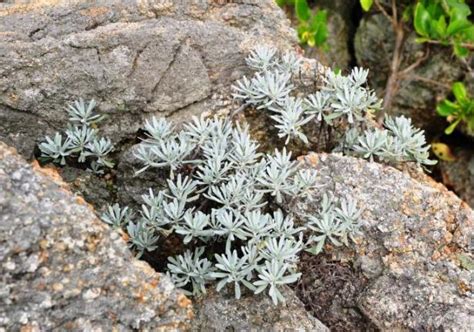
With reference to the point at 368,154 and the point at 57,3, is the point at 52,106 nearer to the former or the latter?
the point at 57,3

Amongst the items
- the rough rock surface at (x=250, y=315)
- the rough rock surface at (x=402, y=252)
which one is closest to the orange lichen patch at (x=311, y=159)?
the rough rock surface at (x=402, y=252)

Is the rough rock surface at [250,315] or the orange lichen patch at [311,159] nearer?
the rough rock surface at [250,315]

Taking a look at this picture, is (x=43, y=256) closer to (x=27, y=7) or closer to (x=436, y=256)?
(x=436, y=256)

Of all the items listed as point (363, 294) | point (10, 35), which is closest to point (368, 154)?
point (363, 294)

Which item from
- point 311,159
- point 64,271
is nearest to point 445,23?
point 311,159

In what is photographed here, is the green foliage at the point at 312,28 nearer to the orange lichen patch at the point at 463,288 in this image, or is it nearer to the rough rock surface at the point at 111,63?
the rough rock surface at the point at 111,63

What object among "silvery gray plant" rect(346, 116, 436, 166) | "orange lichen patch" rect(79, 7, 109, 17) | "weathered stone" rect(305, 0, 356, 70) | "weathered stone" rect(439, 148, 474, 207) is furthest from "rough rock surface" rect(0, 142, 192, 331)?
"weathered stone" rect(305, 0, 356, 70)
